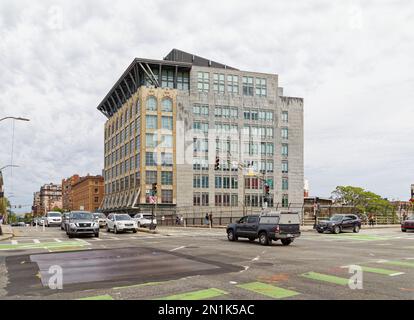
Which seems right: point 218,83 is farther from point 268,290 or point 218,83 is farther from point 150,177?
point 268,290

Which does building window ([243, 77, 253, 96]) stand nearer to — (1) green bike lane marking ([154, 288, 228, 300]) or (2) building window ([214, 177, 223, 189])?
(2) building window ([214, 177, 223, 189])

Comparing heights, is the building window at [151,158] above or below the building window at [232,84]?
below

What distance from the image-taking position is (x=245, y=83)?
291ft

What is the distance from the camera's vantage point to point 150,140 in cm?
8181

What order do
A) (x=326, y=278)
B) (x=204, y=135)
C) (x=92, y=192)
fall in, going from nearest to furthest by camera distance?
(x=326, y=278) → (x=204, y=135) → (x=92, y=192)

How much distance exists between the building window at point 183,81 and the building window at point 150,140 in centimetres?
1131

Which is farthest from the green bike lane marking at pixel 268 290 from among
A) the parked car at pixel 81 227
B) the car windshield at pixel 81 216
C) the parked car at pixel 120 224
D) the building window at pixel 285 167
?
the building window at pixel 285 167

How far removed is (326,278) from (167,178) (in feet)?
235

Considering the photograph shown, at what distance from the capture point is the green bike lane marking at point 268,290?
9.23 meters

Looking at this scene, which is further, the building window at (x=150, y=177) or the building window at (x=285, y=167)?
the building window at (x=285, y=167)

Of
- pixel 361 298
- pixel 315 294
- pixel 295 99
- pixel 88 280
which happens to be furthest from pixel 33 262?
pixel 295 99

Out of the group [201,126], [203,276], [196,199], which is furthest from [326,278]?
[201,126]

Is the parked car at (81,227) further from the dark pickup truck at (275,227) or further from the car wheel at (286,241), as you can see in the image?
the car wheel at (286,241)
